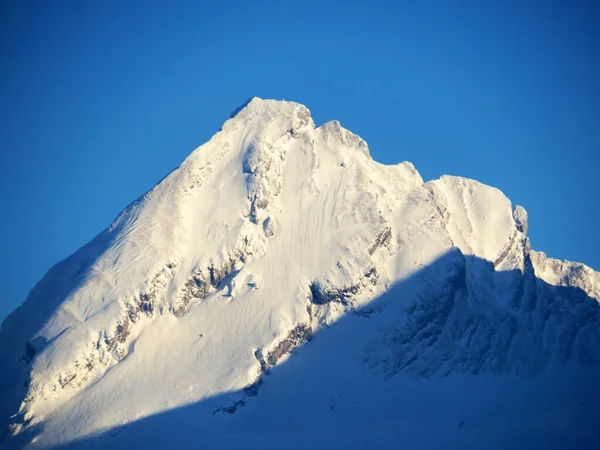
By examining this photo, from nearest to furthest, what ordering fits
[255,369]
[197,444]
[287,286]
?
[197,444]
[255,369]
[287,286]

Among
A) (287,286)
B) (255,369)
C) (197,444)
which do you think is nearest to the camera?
(197,444)

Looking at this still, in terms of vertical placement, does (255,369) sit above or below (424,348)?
above

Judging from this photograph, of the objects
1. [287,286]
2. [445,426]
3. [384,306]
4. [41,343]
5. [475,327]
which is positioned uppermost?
[41,343]

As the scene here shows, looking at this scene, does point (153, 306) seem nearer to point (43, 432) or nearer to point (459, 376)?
point (43, 432)

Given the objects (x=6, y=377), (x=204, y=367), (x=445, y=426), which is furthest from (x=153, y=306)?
(x=445, y=426)

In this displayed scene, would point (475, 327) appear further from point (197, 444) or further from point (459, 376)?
point (197, 444)

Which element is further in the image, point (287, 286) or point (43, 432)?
point (287, 286)

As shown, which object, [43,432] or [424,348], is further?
[424,348]

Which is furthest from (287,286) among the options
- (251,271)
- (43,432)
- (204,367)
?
(43,432)

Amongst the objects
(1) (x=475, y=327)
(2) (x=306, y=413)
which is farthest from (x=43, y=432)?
(1) (x=475, y=327)
